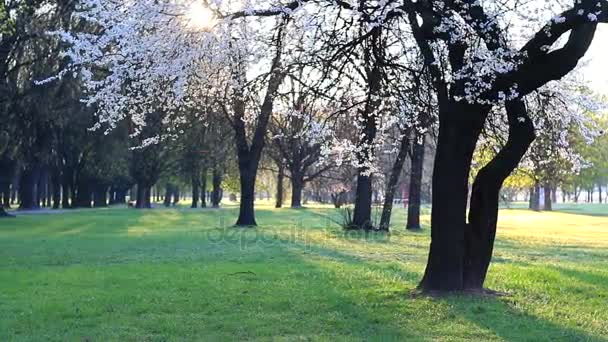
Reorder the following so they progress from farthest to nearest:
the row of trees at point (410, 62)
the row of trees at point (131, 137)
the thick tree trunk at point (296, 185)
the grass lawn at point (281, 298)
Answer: the thick tree trunk at point (296, 185) → the row of trees at point (131, 137) → the row of trees at point (410, 62) → the grass lawn at point (281, 298)

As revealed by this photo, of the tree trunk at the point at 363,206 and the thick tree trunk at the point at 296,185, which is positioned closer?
the tree trunk at the point at 363,206

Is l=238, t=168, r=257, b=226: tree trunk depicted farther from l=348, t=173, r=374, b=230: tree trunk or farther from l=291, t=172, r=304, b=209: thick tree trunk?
l=291, t=172, r=304, b=209: thick tree trunk

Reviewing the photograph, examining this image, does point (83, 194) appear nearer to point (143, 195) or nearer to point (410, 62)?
point (143, 195)

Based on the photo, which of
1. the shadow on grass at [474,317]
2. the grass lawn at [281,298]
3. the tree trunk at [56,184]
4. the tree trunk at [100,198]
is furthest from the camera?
the tree trunk at [100,198]

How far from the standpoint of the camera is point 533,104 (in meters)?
12.7

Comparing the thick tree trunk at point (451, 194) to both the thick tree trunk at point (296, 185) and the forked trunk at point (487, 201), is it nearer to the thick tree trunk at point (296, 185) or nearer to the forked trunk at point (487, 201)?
the forked trunk at point (487, 201)

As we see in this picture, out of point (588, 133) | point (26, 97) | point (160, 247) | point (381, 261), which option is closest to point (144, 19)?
point (588, 133)

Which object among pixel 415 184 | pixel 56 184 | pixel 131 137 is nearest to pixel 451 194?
pixel 131 137

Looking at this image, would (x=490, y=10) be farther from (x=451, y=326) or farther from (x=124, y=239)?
(x=124, y=239)

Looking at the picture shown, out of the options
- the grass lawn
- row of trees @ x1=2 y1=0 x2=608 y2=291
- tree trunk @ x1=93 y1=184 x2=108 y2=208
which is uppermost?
row of trees @ x1=2 y1=0 x2=608 y2=291

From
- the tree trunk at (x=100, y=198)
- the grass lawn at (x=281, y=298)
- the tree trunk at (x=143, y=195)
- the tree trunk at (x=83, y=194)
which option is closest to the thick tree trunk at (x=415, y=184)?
the grass lawn at (x=281, y=298)

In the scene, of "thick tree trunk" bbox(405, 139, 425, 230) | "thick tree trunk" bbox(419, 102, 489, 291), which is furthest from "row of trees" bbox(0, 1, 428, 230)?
"thick tree trunk" bbox(419, 102, 489, 291)

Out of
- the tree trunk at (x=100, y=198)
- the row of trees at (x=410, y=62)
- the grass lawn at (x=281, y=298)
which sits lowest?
the grass lawn at (x=281, y=298)

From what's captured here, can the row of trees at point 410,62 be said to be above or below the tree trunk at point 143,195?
above
